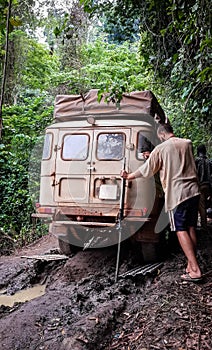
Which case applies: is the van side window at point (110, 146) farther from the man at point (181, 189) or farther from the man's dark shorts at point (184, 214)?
the man's dark shorts at point (184, 214)

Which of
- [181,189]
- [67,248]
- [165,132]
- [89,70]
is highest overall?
[89,70]

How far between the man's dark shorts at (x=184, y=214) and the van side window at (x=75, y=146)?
2.10m

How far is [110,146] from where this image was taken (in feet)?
19.3

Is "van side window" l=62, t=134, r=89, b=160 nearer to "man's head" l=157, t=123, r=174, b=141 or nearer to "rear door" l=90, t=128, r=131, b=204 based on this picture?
"rear door" l=90, t=128, r=131, b=204

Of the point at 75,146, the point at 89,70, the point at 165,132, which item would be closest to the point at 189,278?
the point at 165,132

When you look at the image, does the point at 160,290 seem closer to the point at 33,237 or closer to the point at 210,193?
the point at 210,193

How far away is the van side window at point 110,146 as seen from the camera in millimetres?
5832

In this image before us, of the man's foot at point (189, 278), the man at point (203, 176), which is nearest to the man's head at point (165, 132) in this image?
the man's foot at point (189, 278)

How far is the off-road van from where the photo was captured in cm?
567

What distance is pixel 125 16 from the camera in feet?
29.7

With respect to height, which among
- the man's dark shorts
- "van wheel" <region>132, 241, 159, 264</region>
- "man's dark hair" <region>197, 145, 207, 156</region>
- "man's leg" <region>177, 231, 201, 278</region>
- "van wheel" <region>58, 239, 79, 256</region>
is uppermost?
"man's dark hair" <region>197, 145, 207, 156</region>

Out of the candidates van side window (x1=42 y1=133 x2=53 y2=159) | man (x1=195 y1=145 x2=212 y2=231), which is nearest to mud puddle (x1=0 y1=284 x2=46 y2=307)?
van side window (x1=42 y1=133 x2=53 y2=159)

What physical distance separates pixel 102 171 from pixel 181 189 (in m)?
1.72

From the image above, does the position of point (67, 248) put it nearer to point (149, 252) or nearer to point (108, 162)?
point (149, 252)
